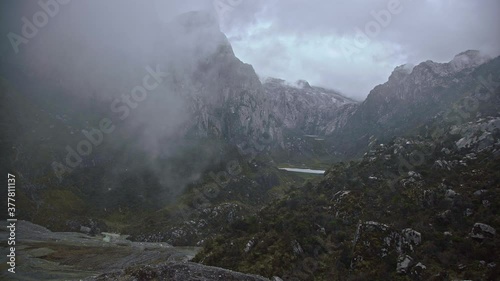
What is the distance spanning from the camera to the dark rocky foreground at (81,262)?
38.4 metres

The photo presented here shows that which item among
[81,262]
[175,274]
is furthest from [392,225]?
[81,262]

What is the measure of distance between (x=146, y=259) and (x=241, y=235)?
7238cm

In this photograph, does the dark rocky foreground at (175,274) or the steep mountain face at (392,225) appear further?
the steep mountain face at (392,225)

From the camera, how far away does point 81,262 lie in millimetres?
125062

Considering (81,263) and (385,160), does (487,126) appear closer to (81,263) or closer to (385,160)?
(385,160)

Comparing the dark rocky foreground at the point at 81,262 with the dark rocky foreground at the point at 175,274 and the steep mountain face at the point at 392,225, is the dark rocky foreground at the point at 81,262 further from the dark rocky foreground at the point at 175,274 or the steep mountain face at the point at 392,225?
the steep mountain face at the point at 392,225

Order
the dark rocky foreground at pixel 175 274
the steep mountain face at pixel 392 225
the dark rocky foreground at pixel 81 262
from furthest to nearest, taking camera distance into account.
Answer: the steep mountain face at pixel 392 225, the dark rocky foreground at pixel 81 262, the dark rocky foreground at pixel 175 274

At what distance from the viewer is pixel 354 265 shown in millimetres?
48062

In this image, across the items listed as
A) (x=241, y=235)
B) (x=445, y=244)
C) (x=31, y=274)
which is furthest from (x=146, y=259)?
(x=445, y=244)

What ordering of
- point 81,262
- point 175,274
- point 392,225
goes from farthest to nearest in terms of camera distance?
point 81,262 → point 392,225 → point 175,274

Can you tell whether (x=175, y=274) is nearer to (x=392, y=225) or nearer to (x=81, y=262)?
(x=392, y=225)

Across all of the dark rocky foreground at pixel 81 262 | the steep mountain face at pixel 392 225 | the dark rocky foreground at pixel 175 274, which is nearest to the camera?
the dark rocky foreground at pixel 175 274

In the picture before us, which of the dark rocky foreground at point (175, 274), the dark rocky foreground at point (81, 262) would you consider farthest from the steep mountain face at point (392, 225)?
the dark rocky foreground at point (175, 274)

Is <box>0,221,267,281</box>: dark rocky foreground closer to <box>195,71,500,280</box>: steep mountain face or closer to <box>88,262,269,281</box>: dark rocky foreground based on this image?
<box>88,262,269,281</box>: dark rocky foreground
